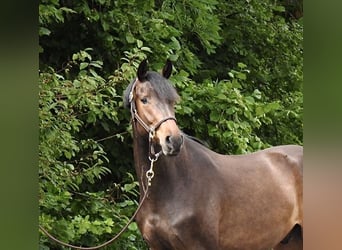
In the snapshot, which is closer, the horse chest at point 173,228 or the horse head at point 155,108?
the horse head at point 155,108

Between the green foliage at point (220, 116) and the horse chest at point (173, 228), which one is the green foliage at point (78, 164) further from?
the horse chest at point (173, 228)

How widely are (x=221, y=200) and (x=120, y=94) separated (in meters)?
1.16

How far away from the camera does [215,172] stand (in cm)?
251

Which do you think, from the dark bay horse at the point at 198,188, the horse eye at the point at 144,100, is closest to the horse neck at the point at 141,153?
the dark bay horse at the point at 198,188

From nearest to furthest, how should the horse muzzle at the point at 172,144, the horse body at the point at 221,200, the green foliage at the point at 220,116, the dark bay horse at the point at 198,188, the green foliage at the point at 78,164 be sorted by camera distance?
the horse muzzle at the point at 172,144, the dark bay horse at the point at 198,188, the horse body at the point at 221,200, the green foliage at the point at 78,164, the green foliage at the point at 220,116

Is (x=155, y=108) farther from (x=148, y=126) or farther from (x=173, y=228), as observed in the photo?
(x=173, y=228)

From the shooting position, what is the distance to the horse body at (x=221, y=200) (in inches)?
91.9

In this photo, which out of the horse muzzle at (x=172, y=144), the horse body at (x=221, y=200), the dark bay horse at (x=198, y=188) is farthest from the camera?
the horse body at (x=221, y=200)

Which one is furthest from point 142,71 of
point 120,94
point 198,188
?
point 120,94
